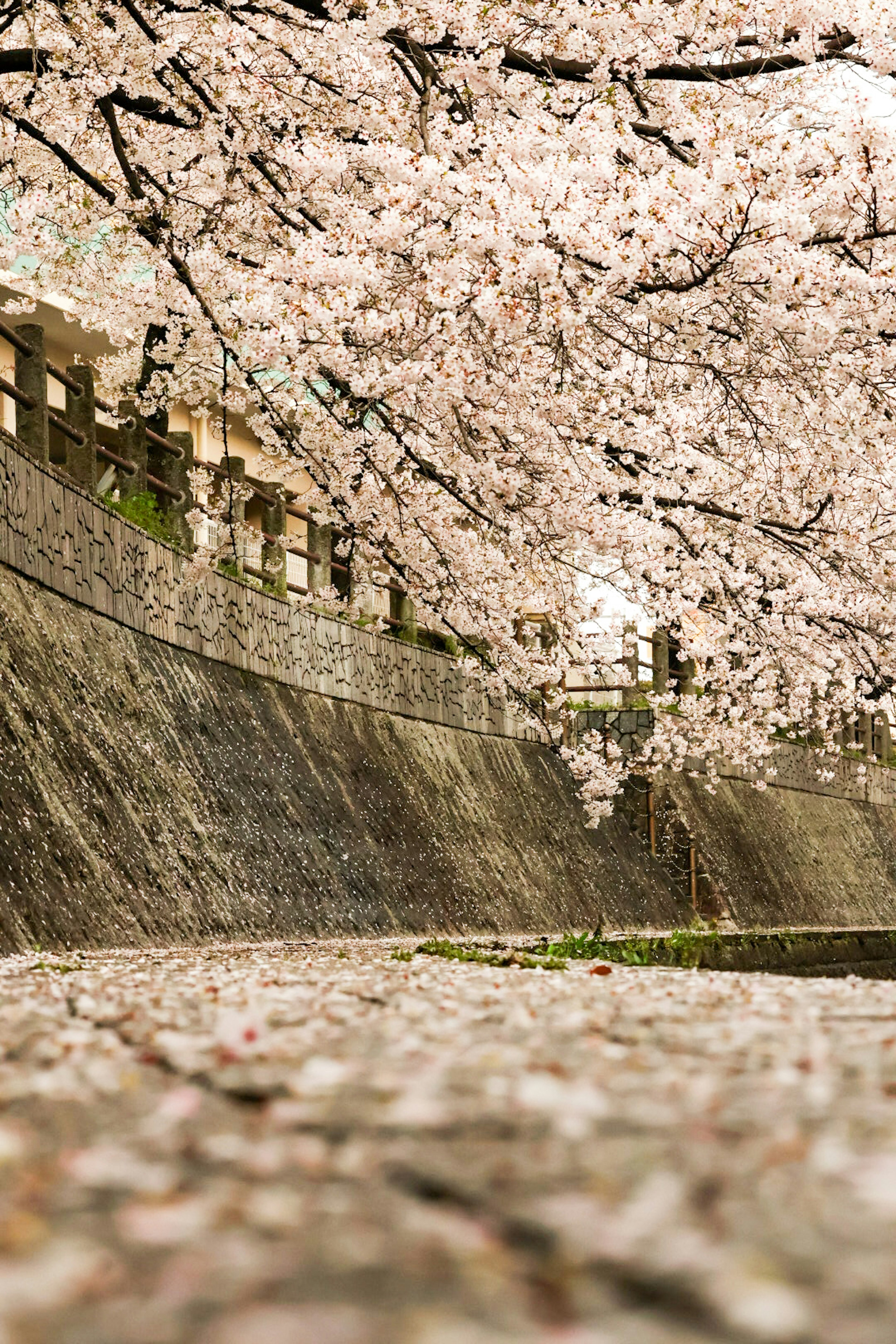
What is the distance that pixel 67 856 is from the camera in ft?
30.0

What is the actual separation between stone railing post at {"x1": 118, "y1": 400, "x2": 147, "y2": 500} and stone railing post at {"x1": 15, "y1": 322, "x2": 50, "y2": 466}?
6.42 feet

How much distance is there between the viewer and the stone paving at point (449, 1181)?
171 centimetres

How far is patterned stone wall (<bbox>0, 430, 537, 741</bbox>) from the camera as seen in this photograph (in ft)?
34.2

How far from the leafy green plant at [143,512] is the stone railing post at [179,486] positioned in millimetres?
263

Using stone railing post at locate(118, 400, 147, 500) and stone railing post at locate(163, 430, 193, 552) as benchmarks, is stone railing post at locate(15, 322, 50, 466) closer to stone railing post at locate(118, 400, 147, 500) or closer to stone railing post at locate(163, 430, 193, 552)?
→ stone railing post at locate(118, 400, 147, 500)

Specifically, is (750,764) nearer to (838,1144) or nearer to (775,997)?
(775,997)

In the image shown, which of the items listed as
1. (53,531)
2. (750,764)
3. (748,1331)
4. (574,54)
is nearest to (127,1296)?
(748,1331)

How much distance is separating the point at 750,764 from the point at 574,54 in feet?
58.9

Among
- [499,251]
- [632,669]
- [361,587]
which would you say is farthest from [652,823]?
[499,251]

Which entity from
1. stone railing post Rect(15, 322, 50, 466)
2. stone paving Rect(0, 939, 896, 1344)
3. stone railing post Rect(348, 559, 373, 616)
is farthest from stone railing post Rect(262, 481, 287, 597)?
stone paving Rect(0, 939, 896, 1344)

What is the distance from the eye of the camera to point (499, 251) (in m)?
7.66

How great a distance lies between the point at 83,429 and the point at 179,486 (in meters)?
1.97

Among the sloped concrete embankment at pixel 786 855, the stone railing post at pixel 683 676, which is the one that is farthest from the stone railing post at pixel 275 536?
the stone railing post at pixel 683 676

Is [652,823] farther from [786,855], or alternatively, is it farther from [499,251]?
[499,251]
